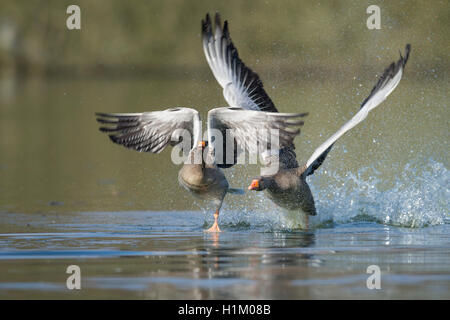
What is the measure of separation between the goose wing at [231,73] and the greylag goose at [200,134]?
141cm

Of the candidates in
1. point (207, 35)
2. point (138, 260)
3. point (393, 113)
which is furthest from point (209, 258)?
point (393, 113)

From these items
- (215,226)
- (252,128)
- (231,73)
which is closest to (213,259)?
(215,226)

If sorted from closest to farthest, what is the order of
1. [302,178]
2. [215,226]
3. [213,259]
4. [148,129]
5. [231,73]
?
1. [213,259]
2. [215,226]
3. [302,178]
4. [148,129]
5. [231,73]

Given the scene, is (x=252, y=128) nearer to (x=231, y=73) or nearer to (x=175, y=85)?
(x=231, y=73)

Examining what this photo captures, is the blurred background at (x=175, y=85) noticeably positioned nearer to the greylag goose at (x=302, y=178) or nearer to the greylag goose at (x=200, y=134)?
the greylag goose at (x=200, y=134)

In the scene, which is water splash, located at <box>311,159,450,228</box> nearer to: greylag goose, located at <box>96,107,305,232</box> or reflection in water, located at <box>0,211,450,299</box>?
reflection in water, located at <box>0,211,450,299</box>

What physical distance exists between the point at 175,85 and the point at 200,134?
29.1 m

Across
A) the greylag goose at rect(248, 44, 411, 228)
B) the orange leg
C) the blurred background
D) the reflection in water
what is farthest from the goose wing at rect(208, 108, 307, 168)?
the blurred background

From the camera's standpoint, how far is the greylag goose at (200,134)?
1128cm

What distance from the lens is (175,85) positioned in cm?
4069

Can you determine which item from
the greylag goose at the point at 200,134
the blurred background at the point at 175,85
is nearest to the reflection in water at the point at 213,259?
the greylag goose at the point at 200,134

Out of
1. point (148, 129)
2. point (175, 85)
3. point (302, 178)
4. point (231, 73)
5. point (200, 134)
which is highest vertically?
point (175, 85)

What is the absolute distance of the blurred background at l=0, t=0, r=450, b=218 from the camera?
1578cm
